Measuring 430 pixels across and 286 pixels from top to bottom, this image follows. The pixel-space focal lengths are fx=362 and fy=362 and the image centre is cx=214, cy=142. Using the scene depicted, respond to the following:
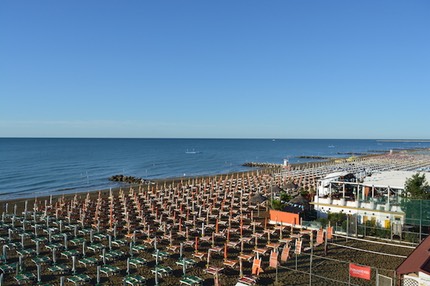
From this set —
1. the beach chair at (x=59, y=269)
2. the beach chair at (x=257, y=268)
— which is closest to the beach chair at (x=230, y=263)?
the beach chair at (x=257, y=268)

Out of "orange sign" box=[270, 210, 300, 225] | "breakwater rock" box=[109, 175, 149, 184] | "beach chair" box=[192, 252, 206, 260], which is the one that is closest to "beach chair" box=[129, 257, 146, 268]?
"beach chair" box=[192, 252, 206, 260]

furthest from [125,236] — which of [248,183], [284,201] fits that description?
[248,183]

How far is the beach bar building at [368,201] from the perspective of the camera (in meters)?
18.8

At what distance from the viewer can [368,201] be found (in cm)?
1992

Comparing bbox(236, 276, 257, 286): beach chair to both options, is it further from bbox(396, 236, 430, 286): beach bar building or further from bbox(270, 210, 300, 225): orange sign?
bbox(270, 210, 300, 225): orange sign

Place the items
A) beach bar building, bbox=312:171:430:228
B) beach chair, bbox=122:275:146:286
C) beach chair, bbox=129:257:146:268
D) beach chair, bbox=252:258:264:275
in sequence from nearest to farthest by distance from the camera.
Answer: beach chair, bbox=122:275:146:286 → beach chair, bbox=252:258:264:275 → beach chair, bbox=129:257:146:268 → beach bar building, bbox=312:171:430:228

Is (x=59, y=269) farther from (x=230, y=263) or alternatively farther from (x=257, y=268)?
(x=257, y=268)

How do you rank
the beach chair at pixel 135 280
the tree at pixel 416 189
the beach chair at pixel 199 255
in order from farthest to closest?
the tree at pixel 416 189, the beach chair at pixel 199 255, the beach chair at pixel 135 280

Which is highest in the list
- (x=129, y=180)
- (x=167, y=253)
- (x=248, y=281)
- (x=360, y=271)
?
(x=360, y=271)

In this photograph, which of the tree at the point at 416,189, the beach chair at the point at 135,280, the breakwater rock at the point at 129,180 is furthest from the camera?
the breakwater rock at the point at 129,180

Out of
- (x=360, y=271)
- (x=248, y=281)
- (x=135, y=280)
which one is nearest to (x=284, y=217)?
(x=248, y=281)

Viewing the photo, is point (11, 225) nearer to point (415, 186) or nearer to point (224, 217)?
point (224, 217)

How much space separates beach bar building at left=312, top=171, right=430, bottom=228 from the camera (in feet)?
61.8

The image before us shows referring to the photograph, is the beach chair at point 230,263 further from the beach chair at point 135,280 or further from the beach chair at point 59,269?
the beach chair at point 59,269
